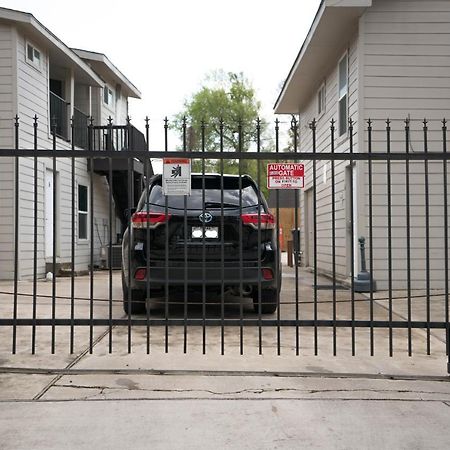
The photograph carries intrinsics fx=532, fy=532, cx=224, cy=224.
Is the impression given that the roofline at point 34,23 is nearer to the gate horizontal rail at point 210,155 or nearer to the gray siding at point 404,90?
the gray siding at point 404,90

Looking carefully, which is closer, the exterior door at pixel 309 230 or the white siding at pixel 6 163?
the white siding at pixel 6 163

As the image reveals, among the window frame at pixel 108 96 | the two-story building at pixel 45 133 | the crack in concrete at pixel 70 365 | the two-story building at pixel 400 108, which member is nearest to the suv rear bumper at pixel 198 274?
the crack in concrete at pixel 70 365

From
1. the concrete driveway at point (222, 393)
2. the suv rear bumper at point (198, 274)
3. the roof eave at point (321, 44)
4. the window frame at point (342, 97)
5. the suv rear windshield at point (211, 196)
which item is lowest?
the concrete driveway at point (222, 393)

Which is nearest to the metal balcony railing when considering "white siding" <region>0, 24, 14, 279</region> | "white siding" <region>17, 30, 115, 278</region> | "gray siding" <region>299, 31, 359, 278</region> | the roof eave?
"white siding" <region>17, 30, 115, 278</region>

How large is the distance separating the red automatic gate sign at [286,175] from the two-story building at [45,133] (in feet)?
15.0

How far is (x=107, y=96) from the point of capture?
57.9 ft

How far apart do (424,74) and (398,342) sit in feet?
19.0

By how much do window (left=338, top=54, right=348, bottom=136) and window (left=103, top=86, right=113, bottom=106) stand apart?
8865mm

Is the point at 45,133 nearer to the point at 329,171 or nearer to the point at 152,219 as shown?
the point at 329,171

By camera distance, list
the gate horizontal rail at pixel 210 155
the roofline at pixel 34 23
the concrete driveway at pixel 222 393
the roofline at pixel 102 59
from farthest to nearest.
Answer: the roofline at pixel 102 59, the roofline at pixel 34 23, the gate horizontal rail at pixel 210 155, the concrete driveway at pixel 222 393

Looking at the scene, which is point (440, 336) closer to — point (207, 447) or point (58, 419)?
point (207, 447)

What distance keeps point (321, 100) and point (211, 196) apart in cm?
795

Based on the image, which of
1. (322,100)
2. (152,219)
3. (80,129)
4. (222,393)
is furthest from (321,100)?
(222,393)

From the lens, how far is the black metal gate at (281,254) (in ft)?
14.9
